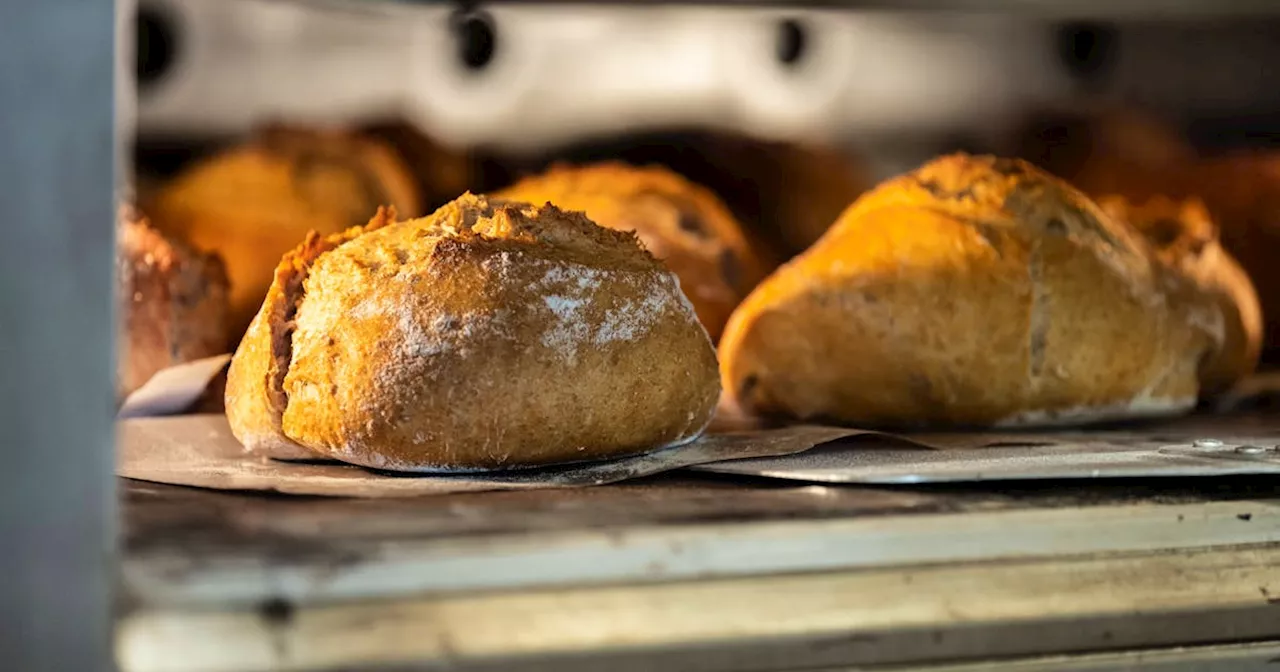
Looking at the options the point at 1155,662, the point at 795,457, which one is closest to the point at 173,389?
the point at 795,457

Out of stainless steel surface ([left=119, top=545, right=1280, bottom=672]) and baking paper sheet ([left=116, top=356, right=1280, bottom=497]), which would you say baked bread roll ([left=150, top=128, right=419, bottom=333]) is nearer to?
baking paper sheet ([left=116, top=356, right=1280, bottom=497])

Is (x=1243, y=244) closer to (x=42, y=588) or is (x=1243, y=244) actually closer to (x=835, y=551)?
(x=835, y=551)

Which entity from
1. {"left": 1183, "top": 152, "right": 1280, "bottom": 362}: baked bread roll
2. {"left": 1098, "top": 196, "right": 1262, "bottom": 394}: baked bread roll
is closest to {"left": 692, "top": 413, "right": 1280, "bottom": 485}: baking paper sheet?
{"left": 1098, "top": 196, "right": 1262, "bottom": 394}: baked bread roll

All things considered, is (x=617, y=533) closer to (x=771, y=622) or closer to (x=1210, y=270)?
(x=771, y=622)

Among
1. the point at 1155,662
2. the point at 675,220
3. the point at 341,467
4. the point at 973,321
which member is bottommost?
the point at 1155,662

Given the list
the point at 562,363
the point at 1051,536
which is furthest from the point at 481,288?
the point at 1051,536

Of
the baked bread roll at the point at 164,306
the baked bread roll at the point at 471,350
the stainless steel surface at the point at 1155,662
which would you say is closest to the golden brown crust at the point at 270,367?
the baked bread roll at the point at 471,350
